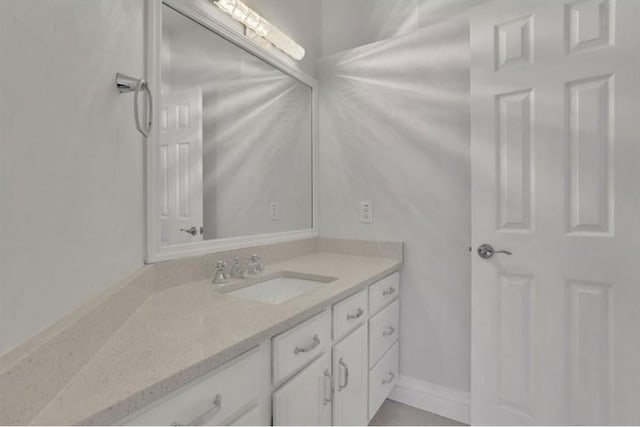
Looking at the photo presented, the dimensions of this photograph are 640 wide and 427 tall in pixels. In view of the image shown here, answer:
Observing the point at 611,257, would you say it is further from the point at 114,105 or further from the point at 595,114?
the point at 114,105

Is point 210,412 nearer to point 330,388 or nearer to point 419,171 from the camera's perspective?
point 330,388

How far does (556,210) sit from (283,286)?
48.4 inches

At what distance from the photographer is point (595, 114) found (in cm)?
124

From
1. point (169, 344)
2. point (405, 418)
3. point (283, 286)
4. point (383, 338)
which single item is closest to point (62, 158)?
point (169, 344)

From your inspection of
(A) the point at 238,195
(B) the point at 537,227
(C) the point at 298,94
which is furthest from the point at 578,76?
(A) the point at 238,195

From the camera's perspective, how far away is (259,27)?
5.05 feet

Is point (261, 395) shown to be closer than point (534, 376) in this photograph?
Yes

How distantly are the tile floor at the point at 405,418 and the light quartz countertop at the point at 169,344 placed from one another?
873 mm

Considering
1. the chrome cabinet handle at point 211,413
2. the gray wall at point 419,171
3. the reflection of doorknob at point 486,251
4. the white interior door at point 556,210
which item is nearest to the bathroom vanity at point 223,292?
the chrome cabinet handle at point 211,413

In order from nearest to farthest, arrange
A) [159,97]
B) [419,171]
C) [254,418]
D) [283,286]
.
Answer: [254,418] < [159,97] < [283,286] < [419,171]

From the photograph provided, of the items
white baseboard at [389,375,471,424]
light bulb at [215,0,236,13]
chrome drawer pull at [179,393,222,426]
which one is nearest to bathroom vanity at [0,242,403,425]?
chrome drawer pull at [179,393,222,426]

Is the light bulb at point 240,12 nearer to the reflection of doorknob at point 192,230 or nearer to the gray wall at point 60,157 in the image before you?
the gray wall at point 60,157

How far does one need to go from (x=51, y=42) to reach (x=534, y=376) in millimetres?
1929

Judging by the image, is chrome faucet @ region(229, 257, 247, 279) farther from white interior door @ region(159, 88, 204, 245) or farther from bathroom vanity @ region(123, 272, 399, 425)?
bathroom vanity @ region(123, 272, 399, 425)
